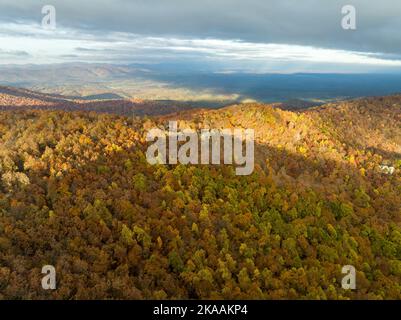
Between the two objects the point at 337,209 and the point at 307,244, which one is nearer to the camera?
the point at 307,244

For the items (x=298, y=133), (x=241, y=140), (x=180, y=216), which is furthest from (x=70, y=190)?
(x=298, y=133)

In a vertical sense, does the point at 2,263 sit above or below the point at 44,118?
below

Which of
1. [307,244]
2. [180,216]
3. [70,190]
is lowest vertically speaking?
[307,244]

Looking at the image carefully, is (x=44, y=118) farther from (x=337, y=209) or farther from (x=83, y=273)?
(x=337, y=209)
